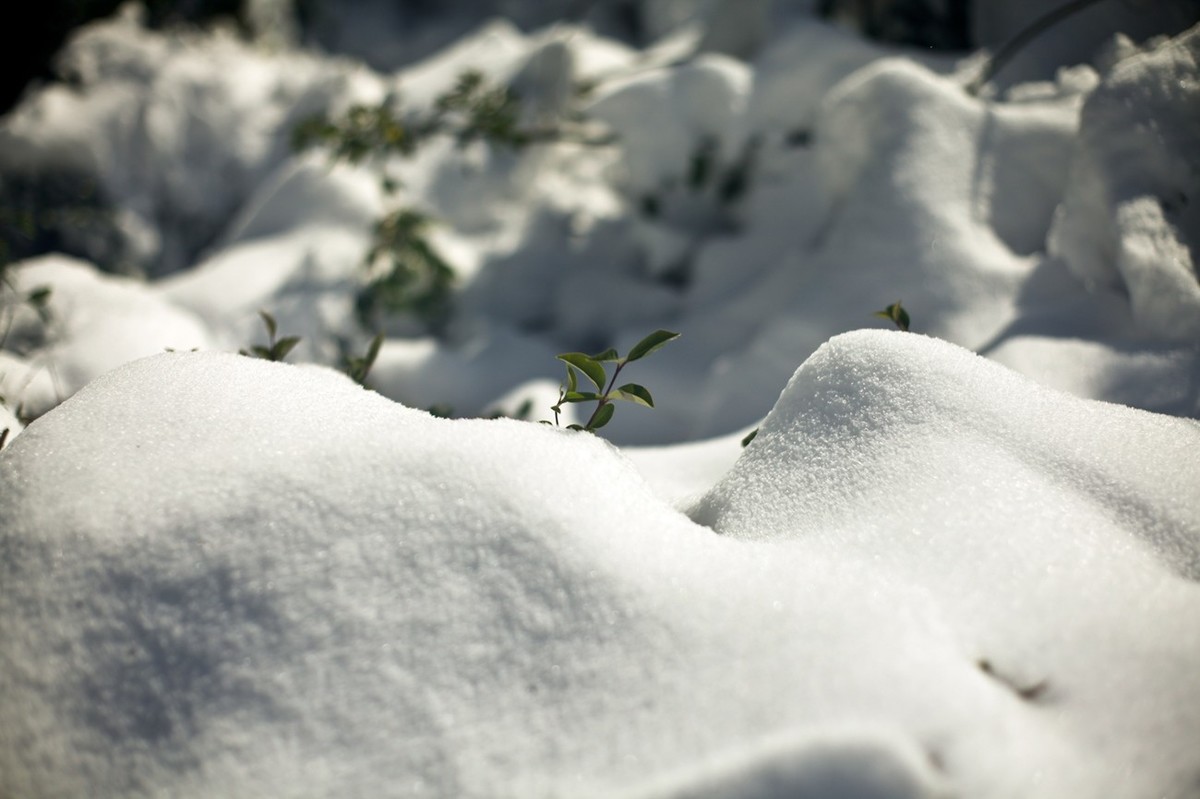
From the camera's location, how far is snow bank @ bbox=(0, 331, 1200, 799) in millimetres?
587

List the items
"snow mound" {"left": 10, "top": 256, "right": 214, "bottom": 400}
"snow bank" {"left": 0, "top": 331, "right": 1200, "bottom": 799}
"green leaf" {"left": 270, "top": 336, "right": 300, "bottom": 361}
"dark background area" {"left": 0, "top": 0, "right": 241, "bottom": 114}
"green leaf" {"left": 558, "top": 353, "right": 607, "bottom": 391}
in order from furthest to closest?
"dark background area" {"left": 0, "top": 0, "right": 241, "bottom": 114} → "snow mound" {"left": 10, "top": 256, "right": 214, "bottom": 400} → "green leaf" {"left": 270, "top": 336, "right": 300, "bottom": 361} → "green leaf" {"left": 558, "top": 353, "right": 607, "bottom": 391} → "snow bank" {"left": 0, "top": 331, "right": 1200, "bottom": 799}

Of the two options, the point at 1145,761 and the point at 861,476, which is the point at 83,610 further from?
the point at 1145,761

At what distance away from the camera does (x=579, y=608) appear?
2.20 feet

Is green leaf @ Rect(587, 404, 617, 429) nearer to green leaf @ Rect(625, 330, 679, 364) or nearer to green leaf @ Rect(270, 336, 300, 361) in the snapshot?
green leaf @ Rect(625, 330, 679, 364)

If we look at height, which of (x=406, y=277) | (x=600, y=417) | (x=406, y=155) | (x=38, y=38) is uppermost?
(x=38, y=38)

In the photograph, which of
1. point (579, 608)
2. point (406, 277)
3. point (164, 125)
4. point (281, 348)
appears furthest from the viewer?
point (164, 125)

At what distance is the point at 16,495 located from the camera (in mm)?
770

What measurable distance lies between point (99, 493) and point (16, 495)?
0.10 metres

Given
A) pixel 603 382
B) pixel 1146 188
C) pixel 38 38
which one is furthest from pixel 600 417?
pixel 38 38

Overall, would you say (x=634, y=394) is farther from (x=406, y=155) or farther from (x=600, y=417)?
(x=406, y=155)

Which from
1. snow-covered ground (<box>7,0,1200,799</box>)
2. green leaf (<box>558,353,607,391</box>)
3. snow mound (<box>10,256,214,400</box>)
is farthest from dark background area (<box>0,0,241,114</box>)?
green leaf (<box>558,353,607,391</box>)

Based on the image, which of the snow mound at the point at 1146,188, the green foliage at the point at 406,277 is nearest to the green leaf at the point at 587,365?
the snow mound at the point at 1146,188

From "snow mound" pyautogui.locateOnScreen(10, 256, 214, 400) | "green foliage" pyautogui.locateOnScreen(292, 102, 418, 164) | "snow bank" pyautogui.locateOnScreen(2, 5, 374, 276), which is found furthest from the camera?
"snow bank" pyautogui.locateOnScreen(2, 5, 374, 276)

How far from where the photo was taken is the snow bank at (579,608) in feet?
1.93
